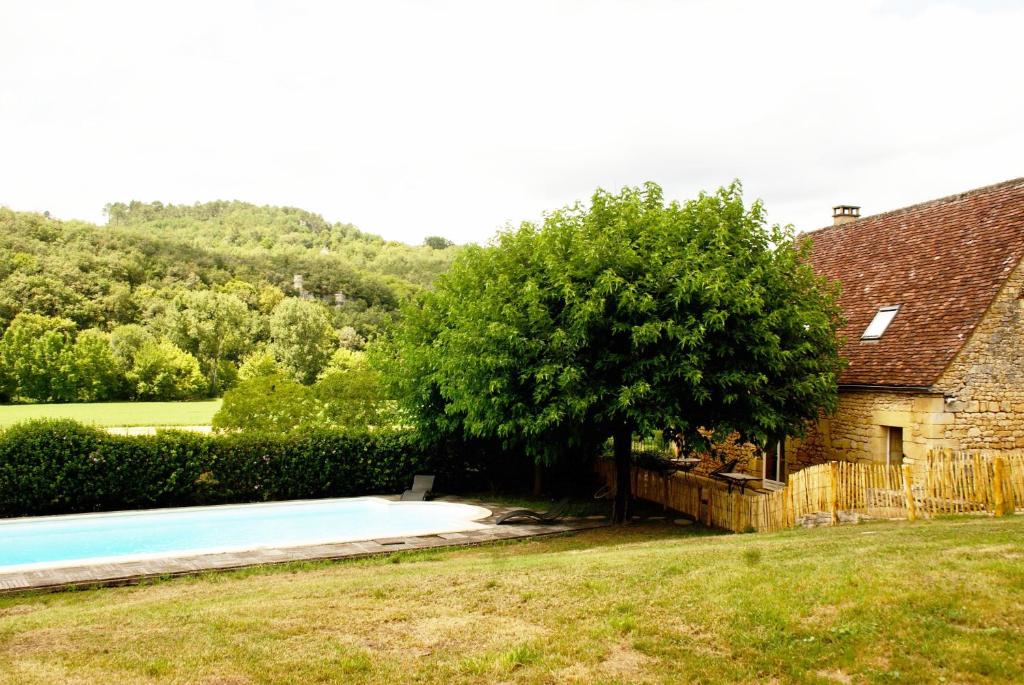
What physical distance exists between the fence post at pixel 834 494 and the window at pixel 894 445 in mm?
3805

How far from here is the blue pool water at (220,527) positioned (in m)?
16.0

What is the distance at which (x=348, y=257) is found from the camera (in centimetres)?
9625

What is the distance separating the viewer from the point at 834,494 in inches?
546

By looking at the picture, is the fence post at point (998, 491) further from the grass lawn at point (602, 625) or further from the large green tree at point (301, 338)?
the large green tree at point (301, 338)

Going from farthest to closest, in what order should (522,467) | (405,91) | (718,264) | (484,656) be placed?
1. (522,467)
2. (405,91)
3. (718,264)
4. (484,656)

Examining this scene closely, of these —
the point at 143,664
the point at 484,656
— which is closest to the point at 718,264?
the point at 484,656

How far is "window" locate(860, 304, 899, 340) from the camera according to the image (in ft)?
60.2

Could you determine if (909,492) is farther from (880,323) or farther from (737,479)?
(880,323)

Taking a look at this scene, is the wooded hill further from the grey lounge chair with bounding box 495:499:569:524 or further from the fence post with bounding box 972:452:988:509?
the fence post with bounding box 972:452:988:509

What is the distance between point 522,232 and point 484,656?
38.3 ft

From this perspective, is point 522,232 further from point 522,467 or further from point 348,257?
point 348,257

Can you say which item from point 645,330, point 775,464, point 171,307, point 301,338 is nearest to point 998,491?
point 645,330

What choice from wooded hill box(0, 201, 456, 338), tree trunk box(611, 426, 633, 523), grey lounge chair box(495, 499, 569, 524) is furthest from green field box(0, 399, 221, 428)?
tree trunk box(611, 426, 633, 523)

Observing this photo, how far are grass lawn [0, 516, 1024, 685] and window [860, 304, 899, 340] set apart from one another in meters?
8.26
